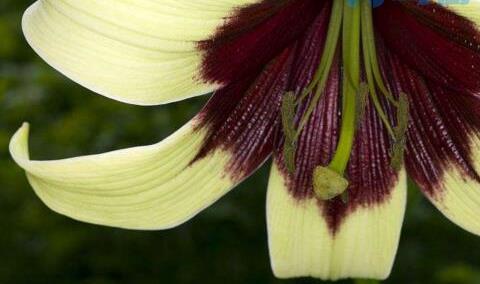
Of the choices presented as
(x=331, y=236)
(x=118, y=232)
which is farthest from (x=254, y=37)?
(x=118, y=232)

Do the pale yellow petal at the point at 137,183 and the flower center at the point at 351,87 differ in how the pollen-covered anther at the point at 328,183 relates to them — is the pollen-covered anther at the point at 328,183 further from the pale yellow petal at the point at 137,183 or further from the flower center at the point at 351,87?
the pale yellow petal at the point at 137,183

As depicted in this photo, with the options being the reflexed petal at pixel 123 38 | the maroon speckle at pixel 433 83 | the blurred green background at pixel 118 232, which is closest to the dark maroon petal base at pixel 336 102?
the maroon speckle at pixel 433 83

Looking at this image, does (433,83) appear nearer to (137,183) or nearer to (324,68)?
(324,68)

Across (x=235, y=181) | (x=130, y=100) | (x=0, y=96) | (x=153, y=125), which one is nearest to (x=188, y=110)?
(x=153, y=125)

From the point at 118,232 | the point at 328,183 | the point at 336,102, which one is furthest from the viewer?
the point at 118,232

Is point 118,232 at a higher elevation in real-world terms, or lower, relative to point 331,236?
lower

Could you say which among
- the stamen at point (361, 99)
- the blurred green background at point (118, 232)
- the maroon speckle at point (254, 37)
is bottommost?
the blurred green background at point (118, 232)
